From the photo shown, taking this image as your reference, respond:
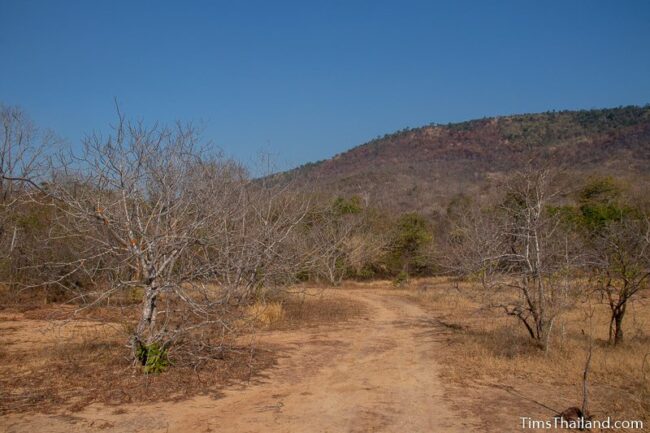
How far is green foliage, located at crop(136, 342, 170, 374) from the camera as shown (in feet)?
23.7

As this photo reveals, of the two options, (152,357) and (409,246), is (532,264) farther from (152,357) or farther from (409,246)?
(409,246)

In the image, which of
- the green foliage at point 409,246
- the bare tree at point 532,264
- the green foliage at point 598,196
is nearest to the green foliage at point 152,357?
the bare tree at point 532,264

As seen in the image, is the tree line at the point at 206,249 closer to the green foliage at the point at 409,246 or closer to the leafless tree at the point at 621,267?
the leafless tree at the point at 621,267

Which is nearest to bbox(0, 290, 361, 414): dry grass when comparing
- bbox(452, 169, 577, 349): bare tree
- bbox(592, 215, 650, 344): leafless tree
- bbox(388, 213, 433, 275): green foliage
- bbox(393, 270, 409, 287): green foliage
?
bbox(452, 169, 577, 349): bare tree

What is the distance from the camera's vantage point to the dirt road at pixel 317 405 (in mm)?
5562

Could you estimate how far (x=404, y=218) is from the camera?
31.8 meters

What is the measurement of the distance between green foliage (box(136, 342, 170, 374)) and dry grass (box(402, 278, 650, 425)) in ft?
14.2

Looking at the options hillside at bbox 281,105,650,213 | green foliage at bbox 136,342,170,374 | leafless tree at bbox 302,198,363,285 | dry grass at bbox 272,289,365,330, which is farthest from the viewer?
hillside at bbox 281,105,650,213

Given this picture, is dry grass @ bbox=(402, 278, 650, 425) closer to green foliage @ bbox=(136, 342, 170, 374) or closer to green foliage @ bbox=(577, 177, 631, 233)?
green foliage @ bbox=(136, 342, 170, 374)

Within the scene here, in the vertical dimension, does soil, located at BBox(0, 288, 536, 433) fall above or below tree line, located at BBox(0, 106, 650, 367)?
below

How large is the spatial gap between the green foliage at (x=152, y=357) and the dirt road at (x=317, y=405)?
1138mm

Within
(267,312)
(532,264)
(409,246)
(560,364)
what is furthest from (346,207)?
(560,364)

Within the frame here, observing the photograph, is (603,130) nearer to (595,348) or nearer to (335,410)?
(595,348)

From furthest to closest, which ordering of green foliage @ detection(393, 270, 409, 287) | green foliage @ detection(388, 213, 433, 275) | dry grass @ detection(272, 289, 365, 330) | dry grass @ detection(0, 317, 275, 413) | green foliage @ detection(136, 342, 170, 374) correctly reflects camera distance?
green foliage @ detection(388, 213, 433, 275) → green foliage @ detection(393, 270, 409, 287) → dry grass @ detection(272, 289, 365, 330) → green foliage @ detection(136, 342, 170, 374) → dry grass @ detection(0, 317, 275, 413)
